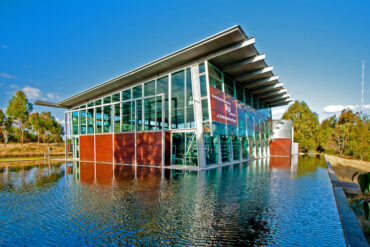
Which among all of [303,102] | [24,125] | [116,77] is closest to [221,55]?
[116,77]

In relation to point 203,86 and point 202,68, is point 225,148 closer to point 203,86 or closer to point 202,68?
point 203,86

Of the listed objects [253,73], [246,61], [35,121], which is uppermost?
[246,61]

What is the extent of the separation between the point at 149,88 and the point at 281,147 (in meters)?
24.7

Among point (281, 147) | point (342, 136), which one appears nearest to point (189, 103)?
point (281, 147)

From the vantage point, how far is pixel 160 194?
7738 millimetres

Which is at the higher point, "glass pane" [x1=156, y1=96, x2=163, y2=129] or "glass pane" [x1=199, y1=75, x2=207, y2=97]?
"glass pane" [x1=199, y1=75, x2=207, y2=97]

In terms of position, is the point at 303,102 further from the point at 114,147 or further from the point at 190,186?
the point at 190,186

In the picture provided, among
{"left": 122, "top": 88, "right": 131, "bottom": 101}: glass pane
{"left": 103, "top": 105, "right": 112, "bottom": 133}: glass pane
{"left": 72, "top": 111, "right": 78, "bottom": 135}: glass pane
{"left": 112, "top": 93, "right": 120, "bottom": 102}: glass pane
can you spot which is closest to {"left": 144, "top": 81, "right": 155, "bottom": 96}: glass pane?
{"left": 122, "top": 88, "right": 131, "bottom": 101}: glass pane

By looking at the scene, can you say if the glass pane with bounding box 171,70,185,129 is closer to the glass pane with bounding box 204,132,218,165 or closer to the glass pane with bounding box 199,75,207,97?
the glass pane with bounding box 199,75,207,97

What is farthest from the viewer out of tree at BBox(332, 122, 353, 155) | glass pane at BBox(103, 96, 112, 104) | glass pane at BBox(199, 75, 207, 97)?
tree at BBox(332, 122, 353, 155)

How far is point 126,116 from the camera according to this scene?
20.0m

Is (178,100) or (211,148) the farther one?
(178,100)

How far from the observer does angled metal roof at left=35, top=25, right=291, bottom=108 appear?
48.4 feet

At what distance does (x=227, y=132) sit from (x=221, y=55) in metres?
6.65
